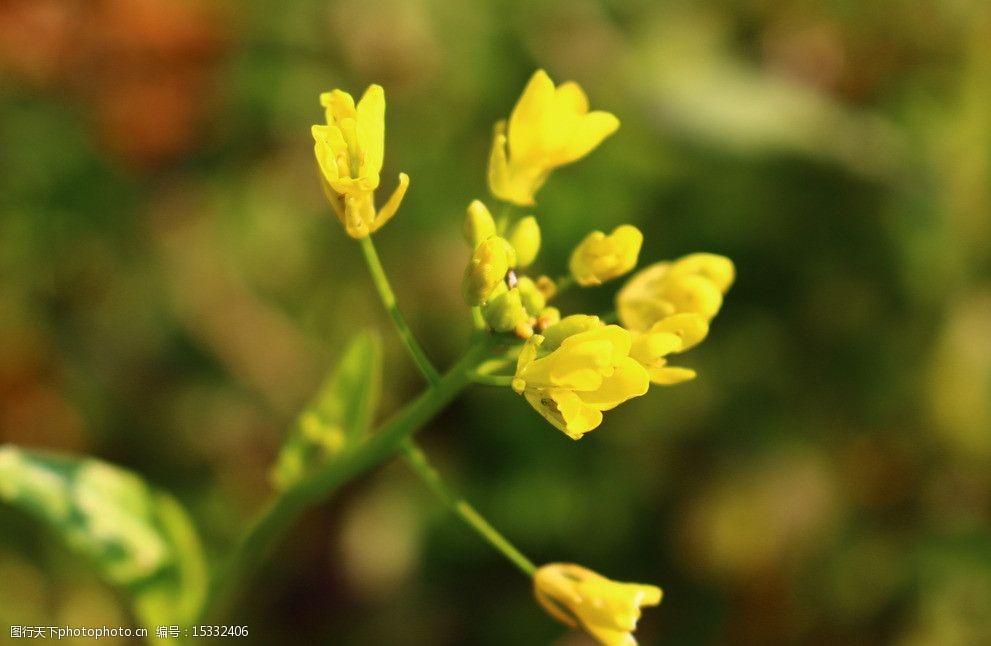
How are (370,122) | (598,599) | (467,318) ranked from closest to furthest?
(370,122), (598,599), (467,318)

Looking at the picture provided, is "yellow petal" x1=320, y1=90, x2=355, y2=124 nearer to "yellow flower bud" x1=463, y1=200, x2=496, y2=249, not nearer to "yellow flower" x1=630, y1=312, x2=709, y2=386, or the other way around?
"yellow flower bud" x1=463, y1=200, x2=496, y2=249

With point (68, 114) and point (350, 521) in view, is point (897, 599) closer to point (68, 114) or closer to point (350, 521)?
point (350, 521)

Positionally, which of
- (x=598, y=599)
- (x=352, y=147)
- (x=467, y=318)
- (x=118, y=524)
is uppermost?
(x=352, y=147)

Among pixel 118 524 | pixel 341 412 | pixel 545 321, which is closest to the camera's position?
pixel 545 321

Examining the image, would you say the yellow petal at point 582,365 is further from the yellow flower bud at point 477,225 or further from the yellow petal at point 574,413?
the yellow flower bud at point 477,225

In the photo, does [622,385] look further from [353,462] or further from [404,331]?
[353,462]

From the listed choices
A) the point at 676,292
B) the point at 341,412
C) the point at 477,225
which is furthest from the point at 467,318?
the point at 477,225

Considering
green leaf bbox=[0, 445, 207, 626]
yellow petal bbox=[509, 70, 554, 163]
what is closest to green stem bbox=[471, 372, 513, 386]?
yellow petal bbox=[509, 70, 554, 163]
